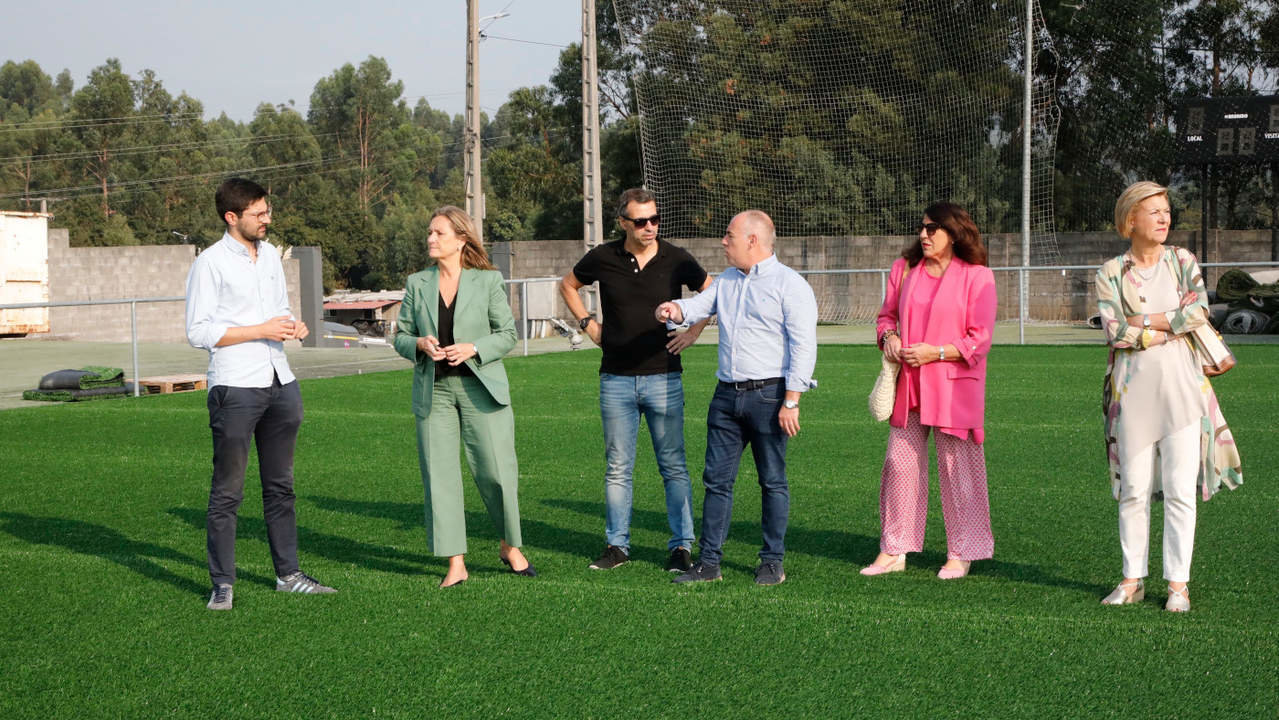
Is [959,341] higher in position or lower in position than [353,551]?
higher

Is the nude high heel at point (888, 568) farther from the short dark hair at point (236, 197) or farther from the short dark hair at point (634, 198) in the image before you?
the short dark hair at point (236, 197)

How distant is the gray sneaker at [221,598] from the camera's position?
16.6 ft

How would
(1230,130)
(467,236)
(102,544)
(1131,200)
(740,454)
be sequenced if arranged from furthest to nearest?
(1230,130), (102,544), (467,236), (740,454), (1131,200)

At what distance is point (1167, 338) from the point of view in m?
4.72

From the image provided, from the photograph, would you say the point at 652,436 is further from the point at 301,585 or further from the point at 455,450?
the point at 301,585

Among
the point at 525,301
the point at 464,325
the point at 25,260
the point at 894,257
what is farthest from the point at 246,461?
the point at 25,260

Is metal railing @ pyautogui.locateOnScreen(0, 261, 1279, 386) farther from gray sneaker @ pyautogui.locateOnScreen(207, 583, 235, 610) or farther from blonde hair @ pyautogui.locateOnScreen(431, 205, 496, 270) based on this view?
gray sneaker @ pyautogui.locateOnScreen(207, 583, 235, 610)

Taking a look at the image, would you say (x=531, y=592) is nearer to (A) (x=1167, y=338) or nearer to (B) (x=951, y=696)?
(B) (x=951, y=696)

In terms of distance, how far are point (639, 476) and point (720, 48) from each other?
21953mm

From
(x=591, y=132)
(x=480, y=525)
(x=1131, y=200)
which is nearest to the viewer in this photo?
(x=1131, y=200)

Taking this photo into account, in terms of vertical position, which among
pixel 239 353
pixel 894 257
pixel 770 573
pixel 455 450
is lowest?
pixel 770 573

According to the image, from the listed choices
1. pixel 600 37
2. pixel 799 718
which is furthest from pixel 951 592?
pixel 600 37

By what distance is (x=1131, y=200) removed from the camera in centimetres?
471

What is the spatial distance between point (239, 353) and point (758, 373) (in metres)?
2.11
